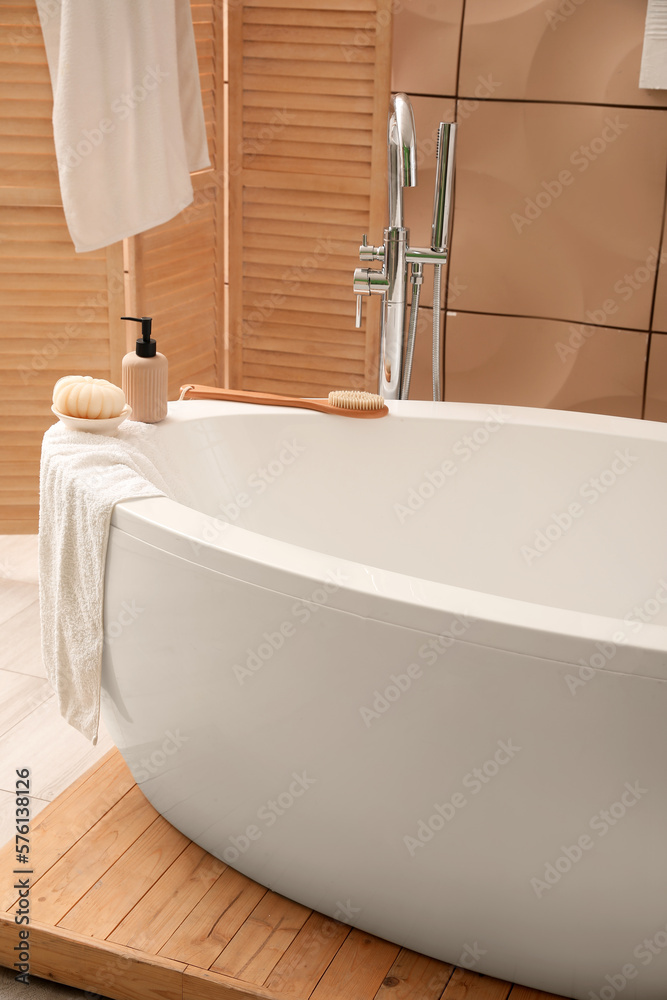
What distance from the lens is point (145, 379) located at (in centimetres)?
181

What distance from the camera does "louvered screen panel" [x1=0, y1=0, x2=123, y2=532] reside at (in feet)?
7.95

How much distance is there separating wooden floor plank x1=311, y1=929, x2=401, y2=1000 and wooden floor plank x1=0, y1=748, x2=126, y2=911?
0.48 metres

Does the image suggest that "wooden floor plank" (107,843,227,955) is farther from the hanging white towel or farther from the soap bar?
the hanging white towel

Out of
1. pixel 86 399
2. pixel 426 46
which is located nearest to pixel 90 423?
pixel 86 399

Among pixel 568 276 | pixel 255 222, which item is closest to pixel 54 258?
pixel 255 222

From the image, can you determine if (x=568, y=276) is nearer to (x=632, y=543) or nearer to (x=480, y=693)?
(x=632, y=543)

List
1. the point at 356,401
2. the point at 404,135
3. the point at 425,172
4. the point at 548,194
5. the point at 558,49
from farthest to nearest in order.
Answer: the point at 425,172, the point at 548,194, the point at 558,49, the point at 356,401, the point at 404,135

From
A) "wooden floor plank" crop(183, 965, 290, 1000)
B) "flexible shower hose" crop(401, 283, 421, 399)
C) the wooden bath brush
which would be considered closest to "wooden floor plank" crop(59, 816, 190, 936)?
"wooden floor plank" crop(183, 965, 290, 1000)

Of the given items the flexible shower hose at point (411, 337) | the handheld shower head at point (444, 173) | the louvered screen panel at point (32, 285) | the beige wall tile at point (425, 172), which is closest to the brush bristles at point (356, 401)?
the flexible shower hose at point (411, 337)

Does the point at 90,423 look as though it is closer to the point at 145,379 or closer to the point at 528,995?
the point at 145,379

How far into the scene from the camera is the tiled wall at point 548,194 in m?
2.48

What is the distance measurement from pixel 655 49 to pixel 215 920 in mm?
2158

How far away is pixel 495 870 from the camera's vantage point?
1.28 m

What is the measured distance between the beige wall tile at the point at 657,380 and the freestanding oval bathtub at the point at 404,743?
1.40 meters
